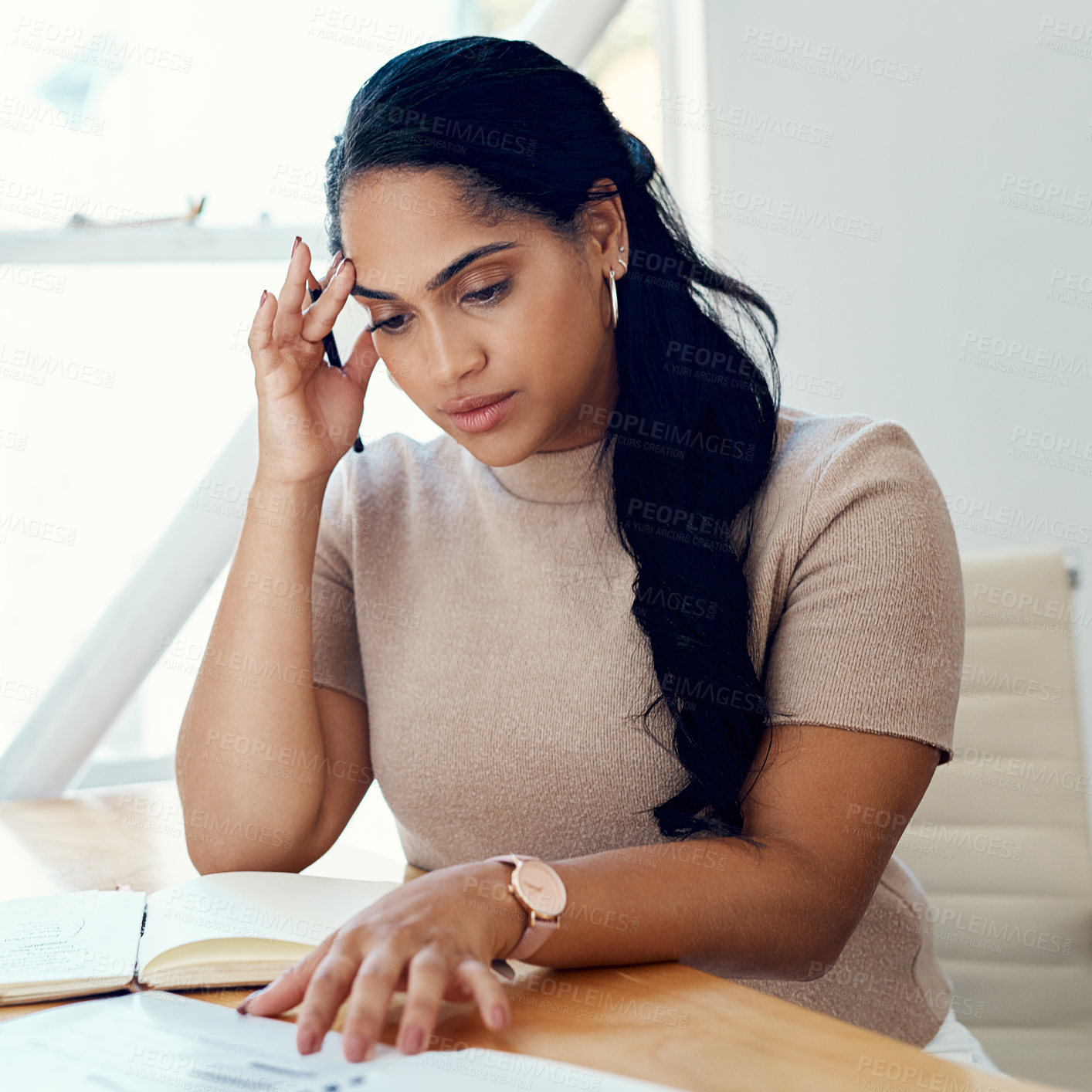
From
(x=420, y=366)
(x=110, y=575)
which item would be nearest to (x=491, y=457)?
(x=420, y=366)

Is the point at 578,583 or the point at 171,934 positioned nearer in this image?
the point at 171,934

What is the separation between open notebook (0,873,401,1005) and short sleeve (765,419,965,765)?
1.49 feet

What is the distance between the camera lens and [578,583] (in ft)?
4.09

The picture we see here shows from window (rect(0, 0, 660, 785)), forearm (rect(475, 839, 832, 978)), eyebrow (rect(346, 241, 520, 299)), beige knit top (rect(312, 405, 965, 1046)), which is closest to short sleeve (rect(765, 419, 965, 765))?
beige knit top (rect(312, 405, 965, 1046))

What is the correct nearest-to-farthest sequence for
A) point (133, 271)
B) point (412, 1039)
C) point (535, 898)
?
point (412, 1039), point (535, 898), point (133, 271)

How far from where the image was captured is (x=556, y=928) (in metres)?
0.78

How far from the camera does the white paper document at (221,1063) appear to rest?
0.60 metres

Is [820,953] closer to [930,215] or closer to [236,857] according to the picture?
[236,857]

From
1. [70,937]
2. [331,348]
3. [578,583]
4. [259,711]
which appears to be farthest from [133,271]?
[70,937]

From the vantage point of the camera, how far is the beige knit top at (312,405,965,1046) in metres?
1.03

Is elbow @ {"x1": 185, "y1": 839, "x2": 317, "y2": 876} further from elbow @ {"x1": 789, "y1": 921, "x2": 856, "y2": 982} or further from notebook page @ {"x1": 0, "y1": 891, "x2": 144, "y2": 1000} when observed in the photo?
elbow @ {"x1": 789, "y1": 921, "x2": 856, "y2": 982}

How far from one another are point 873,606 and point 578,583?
356mm

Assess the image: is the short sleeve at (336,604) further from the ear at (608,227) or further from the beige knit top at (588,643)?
the ear at (608,227)

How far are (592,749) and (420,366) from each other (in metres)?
0.46
